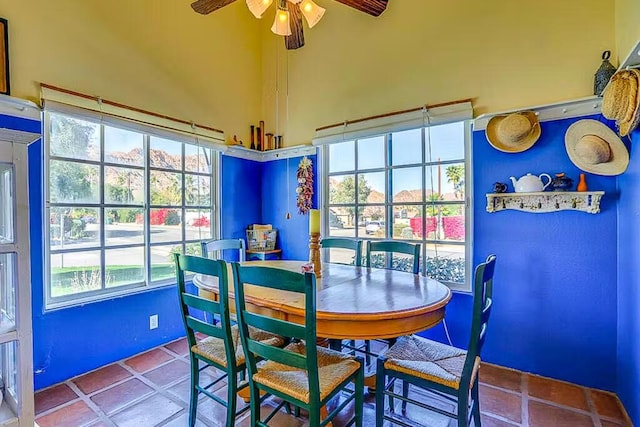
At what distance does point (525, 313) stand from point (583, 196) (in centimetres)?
94

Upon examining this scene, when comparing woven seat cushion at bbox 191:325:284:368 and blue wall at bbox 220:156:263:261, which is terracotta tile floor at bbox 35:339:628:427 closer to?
woven seat cushion at bbox 191:325:284:368

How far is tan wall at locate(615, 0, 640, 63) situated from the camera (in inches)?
69.2

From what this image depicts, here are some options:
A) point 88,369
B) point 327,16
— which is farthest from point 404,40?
point 88,369

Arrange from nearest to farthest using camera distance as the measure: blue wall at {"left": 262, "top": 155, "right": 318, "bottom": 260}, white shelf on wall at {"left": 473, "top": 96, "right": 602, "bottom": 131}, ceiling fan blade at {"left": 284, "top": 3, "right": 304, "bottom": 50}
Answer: ceiling fan blade at {"left": 284, "top": 3, "right": 304, "bottom": 50}, white shelf on wall at {"left": 473, "top": 96, "right": 602, "bottom": 131}, blue wall at {"left": 262, "top": 155, "right": 318, "bottom": 260}

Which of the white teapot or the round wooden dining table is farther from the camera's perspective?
the white teapot

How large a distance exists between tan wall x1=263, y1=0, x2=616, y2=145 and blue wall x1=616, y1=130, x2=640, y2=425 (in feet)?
→ 2.39

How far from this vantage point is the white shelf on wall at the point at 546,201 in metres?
2.19

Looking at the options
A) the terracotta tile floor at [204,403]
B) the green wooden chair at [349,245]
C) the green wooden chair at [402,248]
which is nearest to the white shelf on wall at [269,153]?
the green wooden chair at [349,245]

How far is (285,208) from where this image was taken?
12.5 feet

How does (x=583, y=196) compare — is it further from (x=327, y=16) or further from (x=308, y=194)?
(x=327, y=16)

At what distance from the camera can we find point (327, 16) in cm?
346

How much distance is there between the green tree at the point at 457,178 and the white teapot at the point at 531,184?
17.6 inches

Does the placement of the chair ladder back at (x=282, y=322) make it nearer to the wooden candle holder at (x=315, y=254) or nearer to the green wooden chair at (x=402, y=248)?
the wooden candle holder at (x=315, y=254)

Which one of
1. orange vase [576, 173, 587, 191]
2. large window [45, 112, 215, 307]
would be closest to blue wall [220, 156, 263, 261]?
large window [45, 112, 215, 307]
